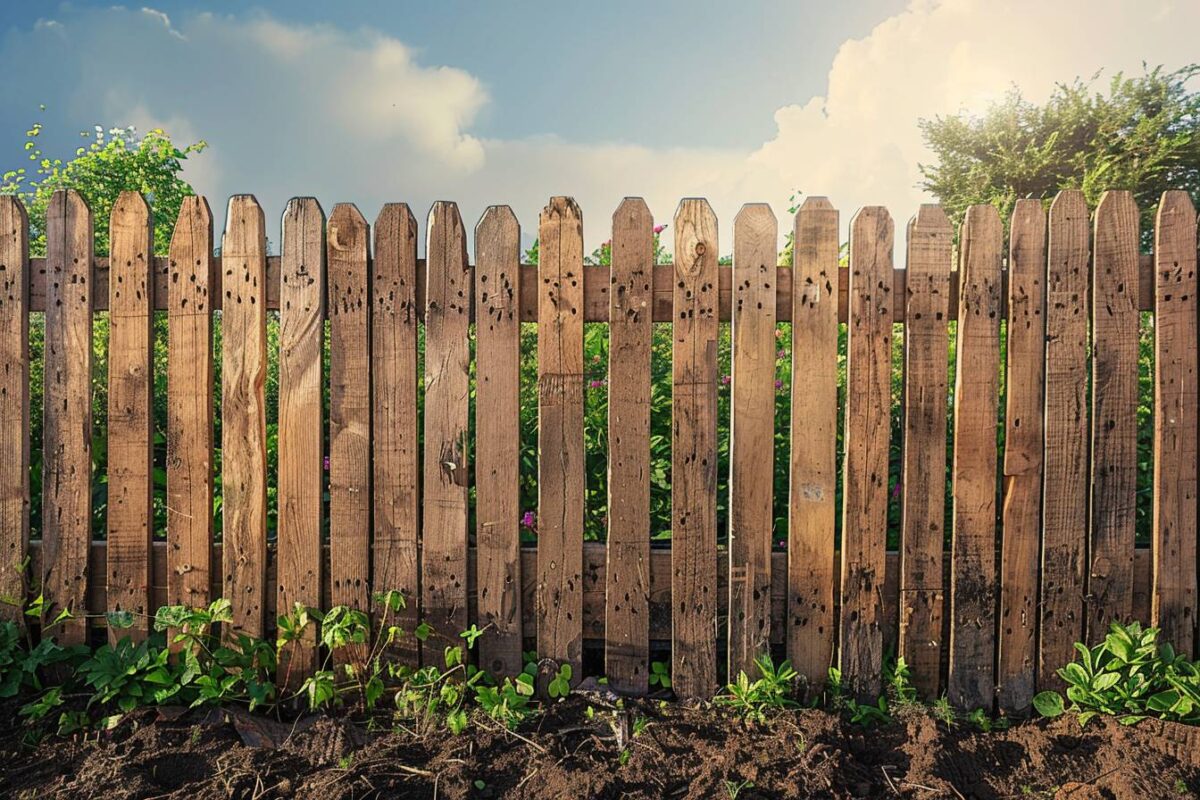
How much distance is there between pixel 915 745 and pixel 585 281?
6.43 feet

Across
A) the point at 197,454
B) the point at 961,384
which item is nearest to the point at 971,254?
the point at 961,384

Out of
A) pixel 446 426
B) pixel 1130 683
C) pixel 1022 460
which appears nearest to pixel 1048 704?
pixel 1130 683

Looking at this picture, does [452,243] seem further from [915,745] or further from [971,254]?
[915,745]

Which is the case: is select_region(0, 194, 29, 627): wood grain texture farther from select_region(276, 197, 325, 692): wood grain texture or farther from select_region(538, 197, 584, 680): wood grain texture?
select_region(538, 197, 584, 680): wood grain texture

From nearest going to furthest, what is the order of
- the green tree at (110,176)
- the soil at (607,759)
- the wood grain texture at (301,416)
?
1. the soil at (607,759)
2. the wood grain texture at (301,416)
3. the green tree at (110,176)

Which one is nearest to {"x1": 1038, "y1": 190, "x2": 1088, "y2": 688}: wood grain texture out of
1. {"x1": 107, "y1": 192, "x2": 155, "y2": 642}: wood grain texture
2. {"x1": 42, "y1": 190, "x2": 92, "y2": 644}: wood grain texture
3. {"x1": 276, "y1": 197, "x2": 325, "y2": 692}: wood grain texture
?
{"x1": 276, "y1": 197, "x2": 325, "y2": 692}: wood grain texture

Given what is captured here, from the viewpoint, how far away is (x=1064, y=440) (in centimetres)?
314

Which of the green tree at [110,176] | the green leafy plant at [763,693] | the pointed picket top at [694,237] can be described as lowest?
the green leafy plant at [763,693]

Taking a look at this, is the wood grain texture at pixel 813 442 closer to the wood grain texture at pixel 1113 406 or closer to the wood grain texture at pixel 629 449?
the wood grain texture at pixel 629 449

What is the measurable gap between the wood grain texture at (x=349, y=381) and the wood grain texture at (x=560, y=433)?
66 centimetres

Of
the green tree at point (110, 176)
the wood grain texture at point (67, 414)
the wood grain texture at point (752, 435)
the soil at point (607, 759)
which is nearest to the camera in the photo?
the soil at point (607, 759)

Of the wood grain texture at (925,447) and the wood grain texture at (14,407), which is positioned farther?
the wood grain texture at (14,407)

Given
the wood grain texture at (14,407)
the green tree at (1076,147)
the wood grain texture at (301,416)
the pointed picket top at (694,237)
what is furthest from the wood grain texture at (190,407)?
the green tree at (1076,147)

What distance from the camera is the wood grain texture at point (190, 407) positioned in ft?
10.5
